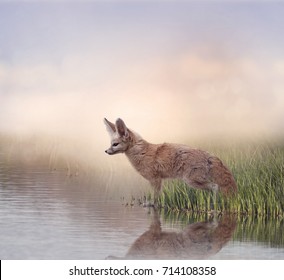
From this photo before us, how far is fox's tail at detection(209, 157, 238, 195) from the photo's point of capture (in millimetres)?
4352

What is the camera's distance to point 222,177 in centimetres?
436

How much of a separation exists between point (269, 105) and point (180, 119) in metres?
0.52

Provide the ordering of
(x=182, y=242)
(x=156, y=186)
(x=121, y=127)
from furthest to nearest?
1. (x=156, y=186)
2. (x=121, y=127)
3. (x=182, y=242)

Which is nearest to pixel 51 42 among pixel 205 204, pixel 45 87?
pixel 45 87

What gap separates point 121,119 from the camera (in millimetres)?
4332

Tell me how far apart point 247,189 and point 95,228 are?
91 centimetres

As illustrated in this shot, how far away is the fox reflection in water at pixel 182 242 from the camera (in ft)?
12.8

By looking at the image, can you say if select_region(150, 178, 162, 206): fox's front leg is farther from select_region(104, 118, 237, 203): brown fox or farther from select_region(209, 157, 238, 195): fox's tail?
select_region(209, 157, 238, 195): fox's tail

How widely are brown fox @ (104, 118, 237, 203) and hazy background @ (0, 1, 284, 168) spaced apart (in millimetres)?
63

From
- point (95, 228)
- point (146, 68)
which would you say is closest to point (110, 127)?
point (146, 68)

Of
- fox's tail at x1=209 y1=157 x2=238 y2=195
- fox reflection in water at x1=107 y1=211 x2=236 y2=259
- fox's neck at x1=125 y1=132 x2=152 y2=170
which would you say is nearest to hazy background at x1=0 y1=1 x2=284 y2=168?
fox's neck at x1=125 y1=132 x2=152 y2=170

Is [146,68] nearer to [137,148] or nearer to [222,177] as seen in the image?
[137,148]
